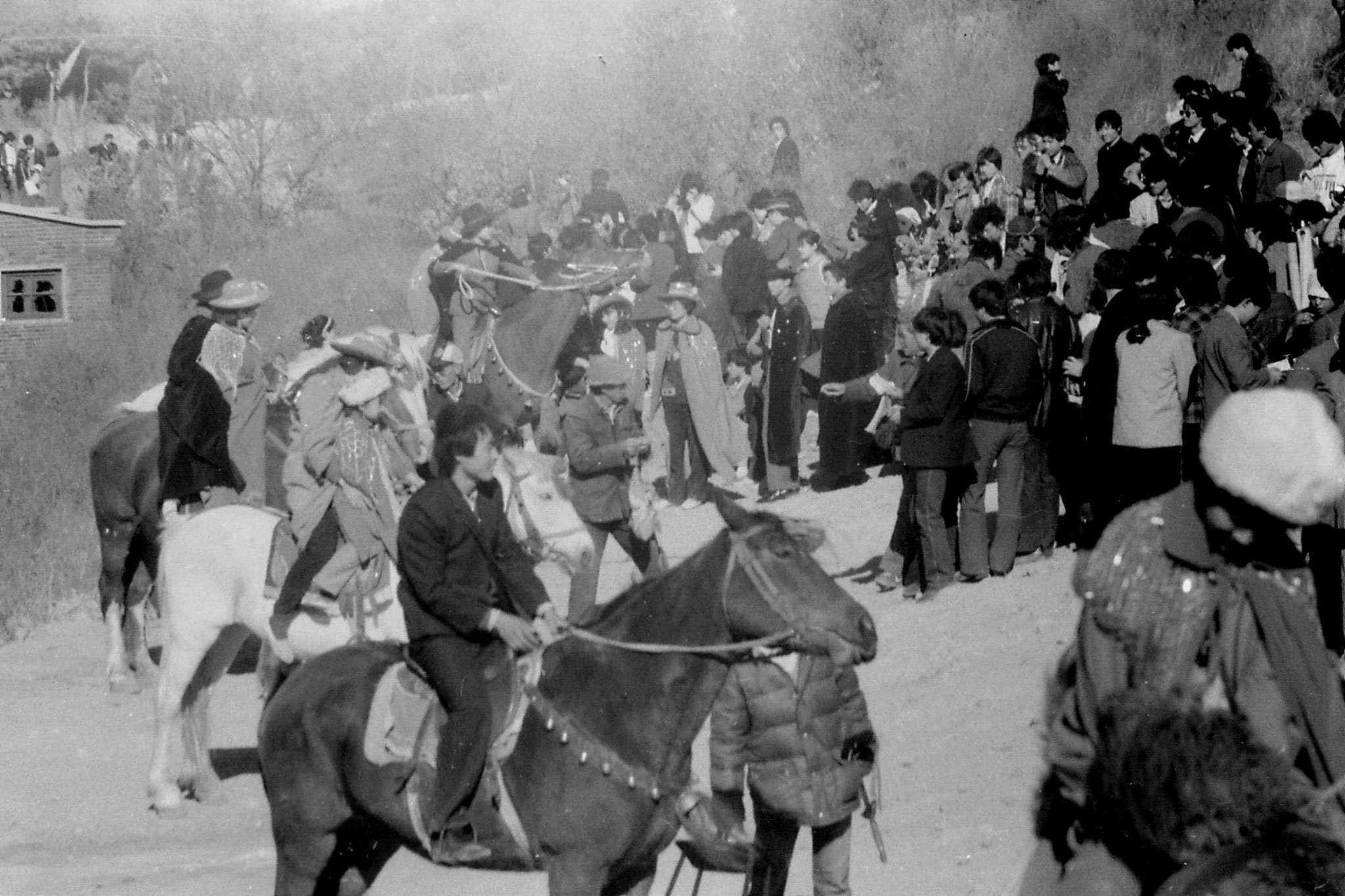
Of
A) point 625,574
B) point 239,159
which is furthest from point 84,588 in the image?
point 239,159

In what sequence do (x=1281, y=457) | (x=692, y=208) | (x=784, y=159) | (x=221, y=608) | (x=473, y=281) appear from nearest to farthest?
1. (x=1281, y=457)
2. (x=221, y=608)
3. (x=473, y=281)
4. (x=692, y=208)
5. (x=784, y=159)

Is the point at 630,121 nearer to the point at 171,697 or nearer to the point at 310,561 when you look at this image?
the point at 171,697

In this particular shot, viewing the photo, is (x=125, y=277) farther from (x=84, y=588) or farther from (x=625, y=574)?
(x=625, y=574)

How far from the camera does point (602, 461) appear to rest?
38.8 feet

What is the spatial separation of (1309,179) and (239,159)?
82.8 feet

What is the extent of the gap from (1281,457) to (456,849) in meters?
3.79

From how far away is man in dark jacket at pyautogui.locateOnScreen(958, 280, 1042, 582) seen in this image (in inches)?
493

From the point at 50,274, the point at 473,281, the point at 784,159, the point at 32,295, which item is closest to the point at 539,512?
the point at 473,281

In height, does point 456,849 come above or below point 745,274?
below

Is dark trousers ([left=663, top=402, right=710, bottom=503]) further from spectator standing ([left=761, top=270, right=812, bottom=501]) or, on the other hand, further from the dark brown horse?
the dark brown horse

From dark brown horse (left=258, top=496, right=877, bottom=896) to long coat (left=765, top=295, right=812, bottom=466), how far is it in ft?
35.4

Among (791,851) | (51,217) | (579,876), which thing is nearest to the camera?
(579,876)

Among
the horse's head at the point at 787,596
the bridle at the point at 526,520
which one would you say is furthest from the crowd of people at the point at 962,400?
the bridle at the point at 526,520

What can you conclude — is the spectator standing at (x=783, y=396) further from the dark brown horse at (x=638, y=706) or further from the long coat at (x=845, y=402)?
the dark brown horse at (x=638, y=706)
